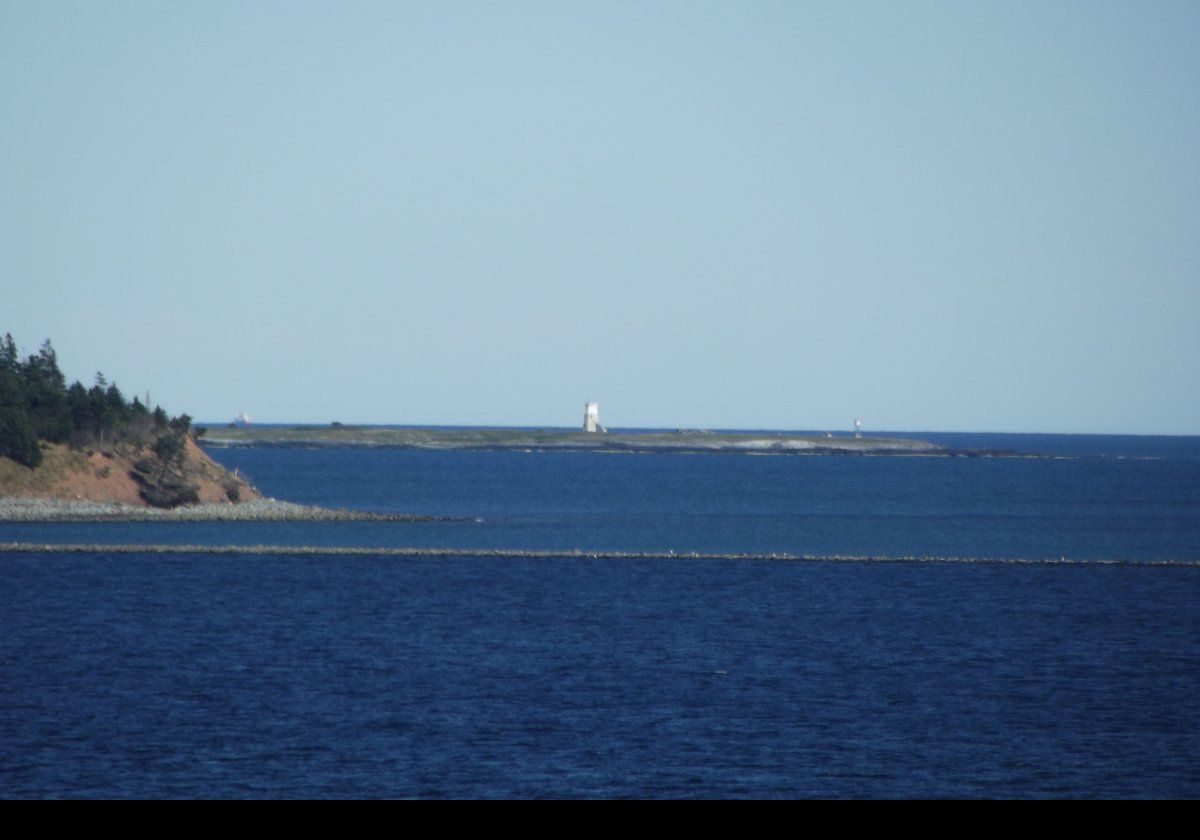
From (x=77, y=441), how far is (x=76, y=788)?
6792 centimetres

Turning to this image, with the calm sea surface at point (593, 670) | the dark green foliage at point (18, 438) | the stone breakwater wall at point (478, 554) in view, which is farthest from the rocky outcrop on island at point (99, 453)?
the stone breakwater wall at point (478, 554)

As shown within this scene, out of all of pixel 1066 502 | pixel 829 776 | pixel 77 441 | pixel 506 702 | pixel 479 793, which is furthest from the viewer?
pixel 1066 502

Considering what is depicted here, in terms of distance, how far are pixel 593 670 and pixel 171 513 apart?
54923mm

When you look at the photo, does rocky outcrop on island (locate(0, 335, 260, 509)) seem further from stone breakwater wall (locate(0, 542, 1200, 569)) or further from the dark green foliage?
stone breakwater wall (locate(0, 542, 1200, 569))

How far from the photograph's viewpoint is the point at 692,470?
185m

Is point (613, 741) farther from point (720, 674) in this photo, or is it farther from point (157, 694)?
point (157, 694)

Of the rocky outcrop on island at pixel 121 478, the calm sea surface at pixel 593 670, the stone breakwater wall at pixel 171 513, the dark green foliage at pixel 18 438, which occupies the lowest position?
the calm sea surface at pixel 593 670

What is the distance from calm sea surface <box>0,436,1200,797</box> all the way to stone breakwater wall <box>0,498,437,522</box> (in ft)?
8.99

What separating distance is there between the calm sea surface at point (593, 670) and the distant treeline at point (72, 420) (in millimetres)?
8418

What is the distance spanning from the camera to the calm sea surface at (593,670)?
2212 centimetres

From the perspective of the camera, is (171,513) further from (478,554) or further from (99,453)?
(478,554)

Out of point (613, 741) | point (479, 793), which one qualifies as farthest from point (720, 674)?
point (479, 793)

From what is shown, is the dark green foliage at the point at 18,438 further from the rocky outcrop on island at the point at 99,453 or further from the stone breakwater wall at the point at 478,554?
the stone breakwater wall at the point at 478,554

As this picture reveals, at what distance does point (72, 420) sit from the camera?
3317 inches
